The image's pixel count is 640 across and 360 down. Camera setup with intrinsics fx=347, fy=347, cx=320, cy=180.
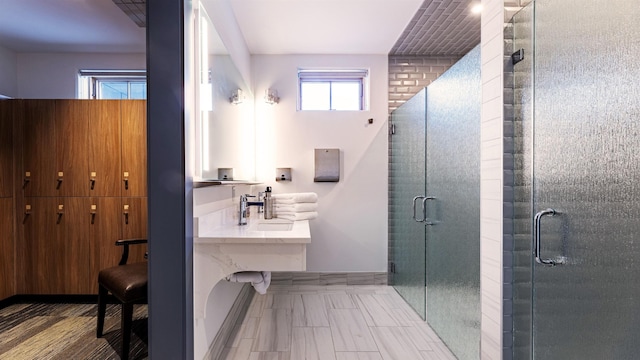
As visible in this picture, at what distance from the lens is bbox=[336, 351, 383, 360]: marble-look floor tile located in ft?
7.30

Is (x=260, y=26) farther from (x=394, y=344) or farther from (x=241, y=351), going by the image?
(x=394, y=344)

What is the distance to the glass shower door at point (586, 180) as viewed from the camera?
1067 millimetres

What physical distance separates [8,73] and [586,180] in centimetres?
472

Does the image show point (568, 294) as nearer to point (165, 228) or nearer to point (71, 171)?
point (165, 228)

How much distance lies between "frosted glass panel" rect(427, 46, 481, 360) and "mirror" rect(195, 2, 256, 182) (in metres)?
1.51

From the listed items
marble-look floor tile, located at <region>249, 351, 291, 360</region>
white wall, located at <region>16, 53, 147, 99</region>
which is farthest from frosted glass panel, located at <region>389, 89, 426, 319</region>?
white wall, located at <region>16, 53, 147, 99</region>

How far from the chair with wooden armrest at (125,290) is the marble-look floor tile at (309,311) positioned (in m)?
1.17

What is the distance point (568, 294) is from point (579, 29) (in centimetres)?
99

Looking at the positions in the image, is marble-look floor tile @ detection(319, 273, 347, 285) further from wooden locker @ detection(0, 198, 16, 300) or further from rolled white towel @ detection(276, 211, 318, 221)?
wooden locker @ detection(0, 198, 16, 300)

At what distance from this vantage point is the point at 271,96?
3.63 m

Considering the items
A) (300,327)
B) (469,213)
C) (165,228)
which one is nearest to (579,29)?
(469,213)

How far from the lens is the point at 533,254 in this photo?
1.54m

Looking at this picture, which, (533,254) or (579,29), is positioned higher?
(579,29)

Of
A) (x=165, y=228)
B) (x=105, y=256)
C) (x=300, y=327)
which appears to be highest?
(x=165, y=228)
